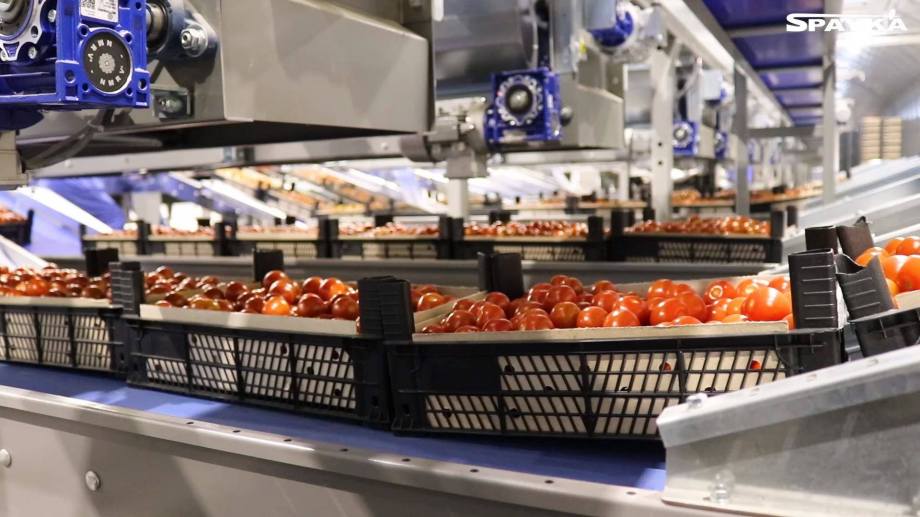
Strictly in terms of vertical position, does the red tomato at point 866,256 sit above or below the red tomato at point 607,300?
above

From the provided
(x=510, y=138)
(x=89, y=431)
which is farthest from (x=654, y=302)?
(x=510, y=138)

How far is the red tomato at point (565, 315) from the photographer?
179cm

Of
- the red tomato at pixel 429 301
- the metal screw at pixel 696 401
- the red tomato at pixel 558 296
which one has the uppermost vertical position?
the red tomato at pixel 558 296

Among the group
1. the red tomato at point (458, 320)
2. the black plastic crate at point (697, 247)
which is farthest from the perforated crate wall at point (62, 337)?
the black plastic crate at point (697, 247)

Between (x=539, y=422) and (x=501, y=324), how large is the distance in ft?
0.87

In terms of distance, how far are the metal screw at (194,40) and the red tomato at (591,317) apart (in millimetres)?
968

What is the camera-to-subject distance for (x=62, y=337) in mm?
2398

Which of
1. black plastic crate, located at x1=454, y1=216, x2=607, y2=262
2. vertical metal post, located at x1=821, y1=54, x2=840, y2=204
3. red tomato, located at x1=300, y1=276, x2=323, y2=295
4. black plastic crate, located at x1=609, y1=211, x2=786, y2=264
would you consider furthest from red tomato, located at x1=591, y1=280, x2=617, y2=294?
vertical metal post, located at x1=821, y1=54, x2=840, y2=204

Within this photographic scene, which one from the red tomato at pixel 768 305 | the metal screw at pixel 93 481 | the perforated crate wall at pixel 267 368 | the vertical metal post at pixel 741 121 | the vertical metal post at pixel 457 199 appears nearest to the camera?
the red tomato at pixel 768 305

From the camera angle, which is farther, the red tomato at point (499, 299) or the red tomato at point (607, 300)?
the red tomato at point (499, 299)

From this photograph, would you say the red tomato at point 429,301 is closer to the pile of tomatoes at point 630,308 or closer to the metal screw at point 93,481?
the pile of tomatoes at point 630,308

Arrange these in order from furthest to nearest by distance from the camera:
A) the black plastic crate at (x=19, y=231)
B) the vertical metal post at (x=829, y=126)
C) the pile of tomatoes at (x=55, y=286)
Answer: the black plastic crate at (x=19, y=231) → the vertical metal post at (x=829, y=126) → the pile of tomatoes at (x=55, y=286)

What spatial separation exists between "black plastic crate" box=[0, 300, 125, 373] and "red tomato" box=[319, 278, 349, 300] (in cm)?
55

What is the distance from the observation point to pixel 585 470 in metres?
1.44
